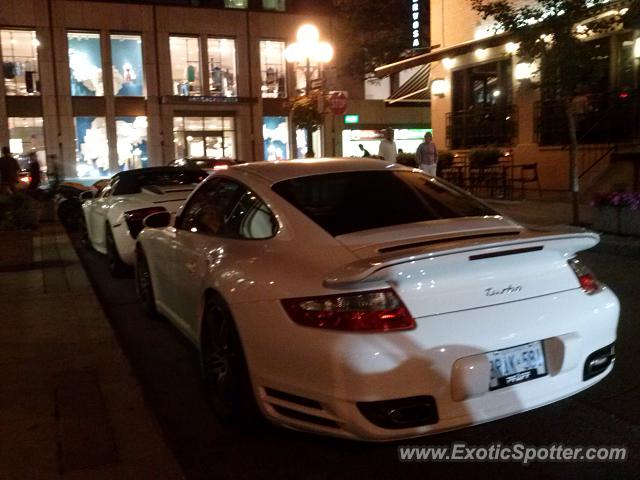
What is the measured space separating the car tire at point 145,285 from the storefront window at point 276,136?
98.3 feet

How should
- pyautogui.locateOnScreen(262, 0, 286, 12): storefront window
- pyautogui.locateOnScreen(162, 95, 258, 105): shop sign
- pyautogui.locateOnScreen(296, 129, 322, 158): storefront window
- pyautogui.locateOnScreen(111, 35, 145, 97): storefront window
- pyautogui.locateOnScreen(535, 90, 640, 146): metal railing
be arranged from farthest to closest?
pyautogui.locateOnScreen(296, 129, 322, 158): storefront window
pyautogui.locateOnScreen(262, 0, 286, 12): storefront window
pyautogui.locateOnScreen(162, 95, 258, 105): shop sign
pyautogui.locateOnScreen(111, 35, 145, 97): storefront window
pyautogui.locateOnScreen(535, 90, 640, 146): metal railing

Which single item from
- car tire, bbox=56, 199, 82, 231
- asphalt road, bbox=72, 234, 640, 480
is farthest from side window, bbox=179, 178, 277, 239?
car tire, bbox=56, 199, 82, 231

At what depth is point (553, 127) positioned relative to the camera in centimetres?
1725

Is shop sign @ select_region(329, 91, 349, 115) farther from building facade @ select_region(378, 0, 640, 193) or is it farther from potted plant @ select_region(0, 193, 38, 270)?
potted plant @ select_region(0, 193, 38, 270)

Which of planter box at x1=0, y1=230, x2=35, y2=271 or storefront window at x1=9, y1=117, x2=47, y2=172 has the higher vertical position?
storefront window at x1=9, y1=117, x2=47, y2=172

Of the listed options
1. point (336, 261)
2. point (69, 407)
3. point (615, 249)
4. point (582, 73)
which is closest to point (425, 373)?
point (336, 261)

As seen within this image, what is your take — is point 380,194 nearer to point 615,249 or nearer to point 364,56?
point 615,249

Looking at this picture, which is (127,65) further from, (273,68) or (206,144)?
(273,68)

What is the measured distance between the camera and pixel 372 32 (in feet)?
104

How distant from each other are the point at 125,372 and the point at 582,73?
29.9ft

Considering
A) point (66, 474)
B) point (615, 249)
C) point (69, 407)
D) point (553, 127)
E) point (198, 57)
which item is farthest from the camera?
point (198, 57)

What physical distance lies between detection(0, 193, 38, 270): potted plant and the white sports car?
0.94 metres

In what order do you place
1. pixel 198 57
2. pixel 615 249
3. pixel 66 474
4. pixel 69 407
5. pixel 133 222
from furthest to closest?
1. pixel 198 57
2. pixel 615 249
3. pixel 133 222
4. pixel 69 407
5. pixel 66 474

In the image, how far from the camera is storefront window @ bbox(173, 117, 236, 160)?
114ft
